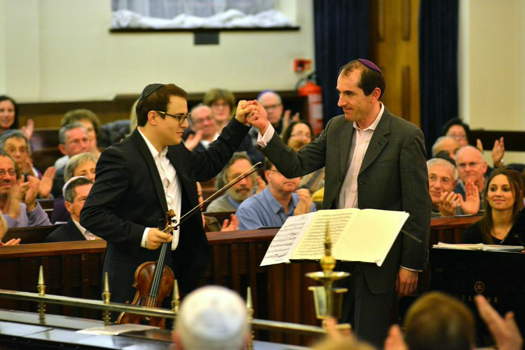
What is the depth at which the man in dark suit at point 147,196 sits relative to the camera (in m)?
3.97

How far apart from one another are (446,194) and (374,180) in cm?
213

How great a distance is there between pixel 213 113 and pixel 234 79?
8.60ft

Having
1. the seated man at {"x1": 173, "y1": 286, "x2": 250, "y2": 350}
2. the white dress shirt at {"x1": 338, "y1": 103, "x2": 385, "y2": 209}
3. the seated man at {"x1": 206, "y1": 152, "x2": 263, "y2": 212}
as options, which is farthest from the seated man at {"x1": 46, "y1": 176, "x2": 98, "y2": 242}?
the seated man at {"x1": 173, "y1": 286, "x2": 250, "y2": 350}

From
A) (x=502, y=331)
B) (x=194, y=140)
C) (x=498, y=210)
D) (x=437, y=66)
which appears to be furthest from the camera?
(x=437, y=66)

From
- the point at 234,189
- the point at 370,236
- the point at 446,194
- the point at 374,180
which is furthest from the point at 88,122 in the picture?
the point at 370,236

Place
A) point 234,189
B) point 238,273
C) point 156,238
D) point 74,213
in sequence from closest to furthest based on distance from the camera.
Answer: point 156,238 < point 238,273 < point 74,213 < point 234,189

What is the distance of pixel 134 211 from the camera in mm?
4055

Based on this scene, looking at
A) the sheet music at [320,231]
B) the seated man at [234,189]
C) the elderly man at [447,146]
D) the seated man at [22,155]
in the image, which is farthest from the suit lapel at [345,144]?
the elderly man at [447,146]

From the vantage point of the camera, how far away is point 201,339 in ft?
6.86

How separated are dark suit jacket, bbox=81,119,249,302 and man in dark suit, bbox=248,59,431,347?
0.41 m

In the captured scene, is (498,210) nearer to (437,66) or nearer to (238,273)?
(238,273)

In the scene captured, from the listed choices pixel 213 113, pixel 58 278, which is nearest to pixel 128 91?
pixel 213 113

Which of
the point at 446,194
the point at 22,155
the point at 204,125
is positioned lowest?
the point at 446,194

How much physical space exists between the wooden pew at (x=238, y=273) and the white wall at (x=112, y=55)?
271 inches
